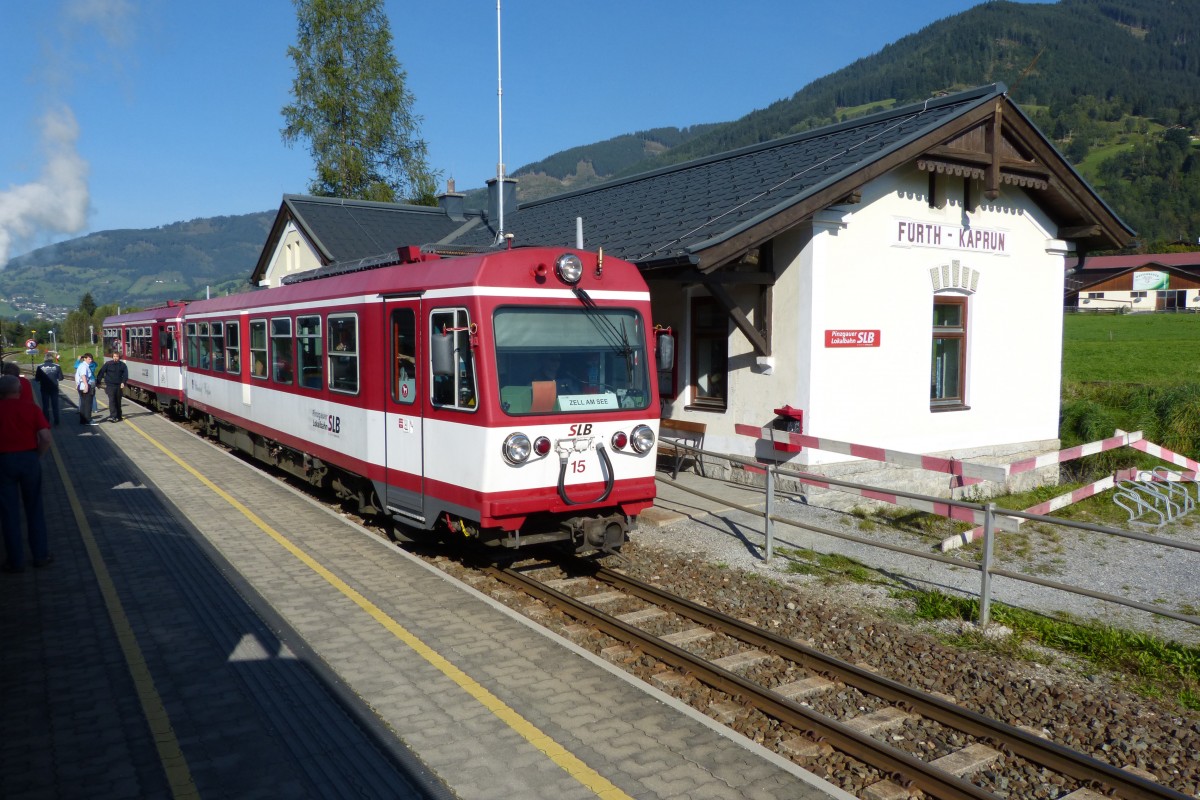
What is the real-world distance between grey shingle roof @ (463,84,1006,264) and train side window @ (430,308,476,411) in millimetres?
3864

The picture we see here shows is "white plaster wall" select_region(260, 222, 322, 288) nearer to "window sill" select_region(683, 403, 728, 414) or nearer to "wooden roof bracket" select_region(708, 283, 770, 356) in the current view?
"window sill" select_region(683, 403, 728, 414)

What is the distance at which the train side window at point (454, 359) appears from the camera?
7266 mm

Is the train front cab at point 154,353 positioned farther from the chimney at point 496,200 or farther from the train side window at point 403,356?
the train side window at point 403,356

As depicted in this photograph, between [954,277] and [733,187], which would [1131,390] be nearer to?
[954,277]

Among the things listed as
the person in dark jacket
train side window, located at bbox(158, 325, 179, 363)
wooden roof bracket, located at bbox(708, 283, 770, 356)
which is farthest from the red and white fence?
the person in dark jacket

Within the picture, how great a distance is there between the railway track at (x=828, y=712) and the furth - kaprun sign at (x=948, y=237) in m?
7.51

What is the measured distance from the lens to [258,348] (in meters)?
13.0

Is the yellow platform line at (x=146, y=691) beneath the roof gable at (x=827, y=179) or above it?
beneath

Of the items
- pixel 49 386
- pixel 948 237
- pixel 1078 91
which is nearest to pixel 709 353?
pixel 948 237

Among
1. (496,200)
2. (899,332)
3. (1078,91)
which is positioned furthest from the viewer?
(1078,91)

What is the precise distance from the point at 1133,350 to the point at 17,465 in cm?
3656

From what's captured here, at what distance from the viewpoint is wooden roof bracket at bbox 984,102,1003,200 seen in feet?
41.9

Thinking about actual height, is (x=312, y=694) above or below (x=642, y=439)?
below

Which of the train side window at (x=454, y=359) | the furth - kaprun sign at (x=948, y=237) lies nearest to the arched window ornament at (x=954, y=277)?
the furth - kaprun sign at (x=948, y=237)
